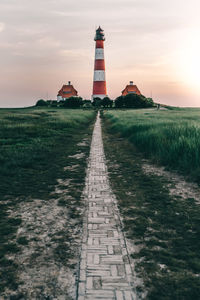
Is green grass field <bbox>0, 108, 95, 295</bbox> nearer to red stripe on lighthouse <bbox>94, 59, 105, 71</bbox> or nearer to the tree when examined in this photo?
red stripe on lighthouse <bbox>94, 59, 105, 71</bbox>

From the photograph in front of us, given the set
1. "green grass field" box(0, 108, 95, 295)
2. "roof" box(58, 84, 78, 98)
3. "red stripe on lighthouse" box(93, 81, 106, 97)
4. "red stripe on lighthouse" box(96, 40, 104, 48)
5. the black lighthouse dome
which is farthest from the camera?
"roof" box(58, 84, 78, 98)

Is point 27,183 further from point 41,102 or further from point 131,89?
point 41,102

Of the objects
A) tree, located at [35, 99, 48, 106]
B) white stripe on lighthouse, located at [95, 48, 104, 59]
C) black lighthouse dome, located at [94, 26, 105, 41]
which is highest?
black lighthouse dome, located at [94, 26, 105, 41]

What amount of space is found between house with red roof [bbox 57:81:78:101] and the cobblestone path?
9270 cm

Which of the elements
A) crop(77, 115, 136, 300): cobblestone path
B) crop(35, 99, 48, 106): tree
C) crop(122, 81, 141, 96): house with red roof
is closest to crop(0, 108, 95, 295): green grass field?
crop(77, 115, 136, 300): cobblestone path

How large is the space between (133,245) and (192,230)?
1.29m

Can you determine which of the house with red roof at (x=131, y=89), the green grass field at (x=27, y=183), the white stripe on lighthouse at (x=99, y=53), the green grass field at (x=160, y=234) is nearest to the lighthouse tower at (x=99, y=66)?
the white stripe on lighthouse at (x=99, y=53)

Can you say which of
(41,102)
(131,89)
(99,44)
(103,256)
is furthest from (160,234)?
(41,102)

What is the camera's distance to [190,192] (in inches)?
273

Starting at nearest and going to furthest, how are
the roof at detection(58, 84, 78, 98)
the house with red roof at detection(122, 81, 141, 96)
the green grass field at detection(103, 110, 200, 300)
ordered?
the green grass field at detection(103, 110, 200, 300), the house with red roof at detection(122, 81, 141, 96), the roof at detection(58, 84, 78, 98)

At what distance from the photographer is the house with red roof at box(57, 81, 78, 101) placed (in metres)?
96.3

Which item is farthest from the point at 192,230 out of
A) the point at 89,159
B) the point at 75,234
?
the point at 89,159

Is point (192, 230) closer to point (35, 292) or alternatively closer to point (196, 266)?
point (196, 266)

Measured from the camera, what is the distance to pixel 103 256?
3.84 m
